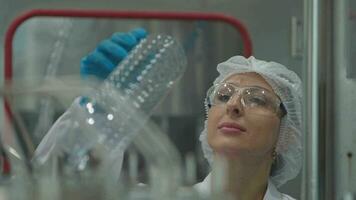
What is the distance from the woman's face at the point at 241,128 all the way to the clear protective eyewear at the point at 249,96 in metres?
0.01

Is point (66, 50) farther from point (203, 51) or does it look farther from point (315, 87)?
point (315, 87)

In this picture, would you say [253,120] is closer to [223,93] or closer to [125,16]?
[223,93]

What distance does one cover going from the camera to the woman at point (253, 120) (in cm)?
151

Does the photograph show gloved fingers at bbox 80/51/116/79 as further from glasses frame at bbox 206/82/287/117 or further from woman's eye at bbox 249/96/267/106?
woman's eye at bbox 249/96/267/106

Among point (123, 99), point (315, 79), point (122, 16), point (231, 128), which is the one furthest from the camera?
point (122, 16)

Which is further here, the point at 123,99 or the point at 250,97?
the point at 250,97

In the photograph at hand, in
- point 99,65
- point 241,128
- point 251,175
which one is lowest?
point 251,175

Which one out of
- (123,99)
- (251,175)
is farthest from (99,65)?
(123,99)

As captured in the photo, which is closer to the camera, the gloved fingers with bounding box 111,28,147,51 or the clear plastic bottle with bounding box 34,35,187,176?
the clear plastic bottle with bounding box 34,35,187,176

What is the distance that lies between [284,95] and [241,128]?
0.57 feet

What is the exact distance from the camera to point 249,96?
154 centimetres

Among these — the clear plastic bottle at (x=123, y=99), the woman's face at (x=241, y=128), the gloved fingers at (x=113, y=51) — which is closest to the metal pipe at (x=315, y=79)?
the clear plastic bottle at (x=123, y=99)

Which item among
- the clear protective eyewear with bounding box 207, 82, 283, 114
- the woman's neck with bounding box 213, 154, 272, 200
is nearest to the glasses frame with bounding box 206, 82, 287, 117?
the clear protective eyewear with bounding box 207, 82, 283, 114

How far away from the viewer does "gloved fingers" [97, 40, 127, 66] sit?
1.56m
